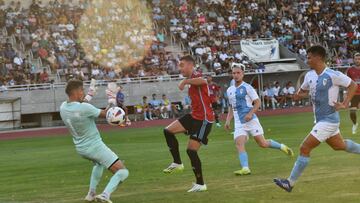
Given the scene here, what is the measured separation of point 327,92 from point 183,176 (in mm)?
3909

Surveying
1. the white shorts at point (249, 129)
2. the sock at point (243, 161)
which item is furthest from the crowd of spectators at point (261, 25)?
the sock at point (243, 161)

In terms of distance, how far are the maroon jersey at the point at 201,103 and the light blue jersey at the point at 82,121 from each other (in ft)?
7.15

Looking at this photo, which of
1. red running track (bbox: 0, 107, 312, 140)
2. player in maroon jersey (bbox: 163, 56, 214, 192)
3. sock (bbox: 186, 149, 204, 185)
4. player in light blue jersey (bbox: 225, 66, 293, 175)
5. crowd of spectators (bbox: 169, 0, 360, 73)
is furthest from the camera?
crowd of spectators (bbox: 169, 0, 360, 73)

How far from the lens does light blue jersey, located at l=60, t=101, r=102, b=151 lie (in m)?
10.4

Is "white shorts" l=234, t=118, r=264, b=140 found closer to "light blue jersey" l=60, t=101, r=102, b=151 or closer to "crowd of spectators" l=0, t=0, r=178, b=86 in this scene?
"light blue jersey" l=60, t=101, r=102, b=151

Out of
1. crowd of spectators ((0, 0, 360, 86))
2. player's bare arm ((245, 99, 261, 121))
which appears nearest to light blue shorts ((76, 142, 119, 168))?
player's bare arm ((245, 99, 261, 121))

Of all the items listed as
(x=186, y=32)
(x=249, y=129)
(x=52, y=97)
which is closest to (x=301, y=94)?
(x=249, y=129)

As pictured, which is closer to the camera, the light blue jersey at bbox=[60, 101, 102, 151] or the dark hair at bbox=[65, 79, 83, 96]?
the light blue jersey at bbox=[60, 101, 102, 151]

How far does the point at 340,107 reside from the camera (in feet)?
34.2

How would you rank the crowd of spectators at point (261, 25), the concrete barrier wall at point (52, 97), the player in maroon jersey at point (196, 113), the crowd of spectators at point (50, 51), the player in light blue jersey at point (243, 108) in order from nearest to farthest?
the player in maroon jersey at point (196, 113), the player in light blue jersey at point (243, 108), the concrete barrier wall at point (52, 97), the crowd of spectators at point (50, 51), the crowd of spectators at point (261, 25)

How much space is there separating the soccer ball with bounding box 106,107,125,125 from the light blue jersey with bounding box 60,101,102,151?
0.94ft

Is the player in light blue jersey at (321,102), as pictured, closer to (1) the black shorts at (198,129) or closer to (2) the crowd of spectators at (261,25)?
(1) the black shorts at (198,129)

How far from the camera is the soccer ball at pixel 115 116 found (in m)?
Result: 10.1

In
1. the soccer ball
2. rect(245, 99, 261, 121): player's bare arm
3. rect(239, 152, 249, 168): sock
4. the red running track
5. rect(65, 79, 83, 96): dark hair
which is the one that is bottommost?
the red running track
